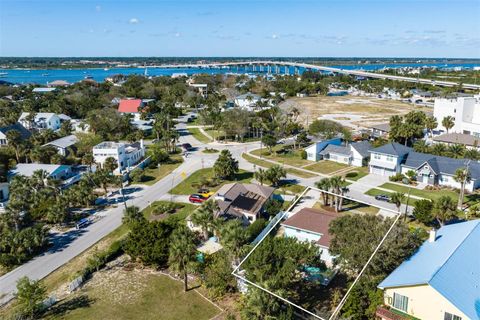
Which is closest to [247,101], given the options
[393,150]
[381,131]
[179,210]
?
[381,131]

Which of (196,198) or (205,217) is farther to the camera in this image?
(196,198)

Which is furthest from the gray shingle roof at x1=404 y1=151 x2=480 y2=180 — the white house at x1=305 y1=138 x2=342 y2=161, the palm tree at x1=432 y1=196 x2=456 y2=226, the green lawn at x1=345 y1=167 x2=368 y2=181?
the palm tree at x1=432 y1=196 x2=456 y2=226

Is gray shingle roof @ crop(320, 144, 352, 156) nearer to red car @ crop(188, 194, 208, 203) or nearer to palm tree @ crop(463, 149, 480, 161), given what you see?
palm tree @ crop(463, 149, 480, 161)

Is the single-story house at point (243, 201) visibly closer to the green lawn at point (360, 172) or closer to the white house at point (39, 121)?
the green lawn at point (360, 172)

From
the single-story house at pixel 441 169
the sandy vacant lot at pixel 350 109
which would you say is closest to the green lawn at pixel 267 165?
the single-story house at pixel 441 169

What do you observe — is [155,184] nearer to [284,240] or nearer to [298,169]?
[298,169]

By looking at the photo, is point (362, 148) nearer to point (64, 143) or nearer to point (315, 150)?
point (315, 150)
